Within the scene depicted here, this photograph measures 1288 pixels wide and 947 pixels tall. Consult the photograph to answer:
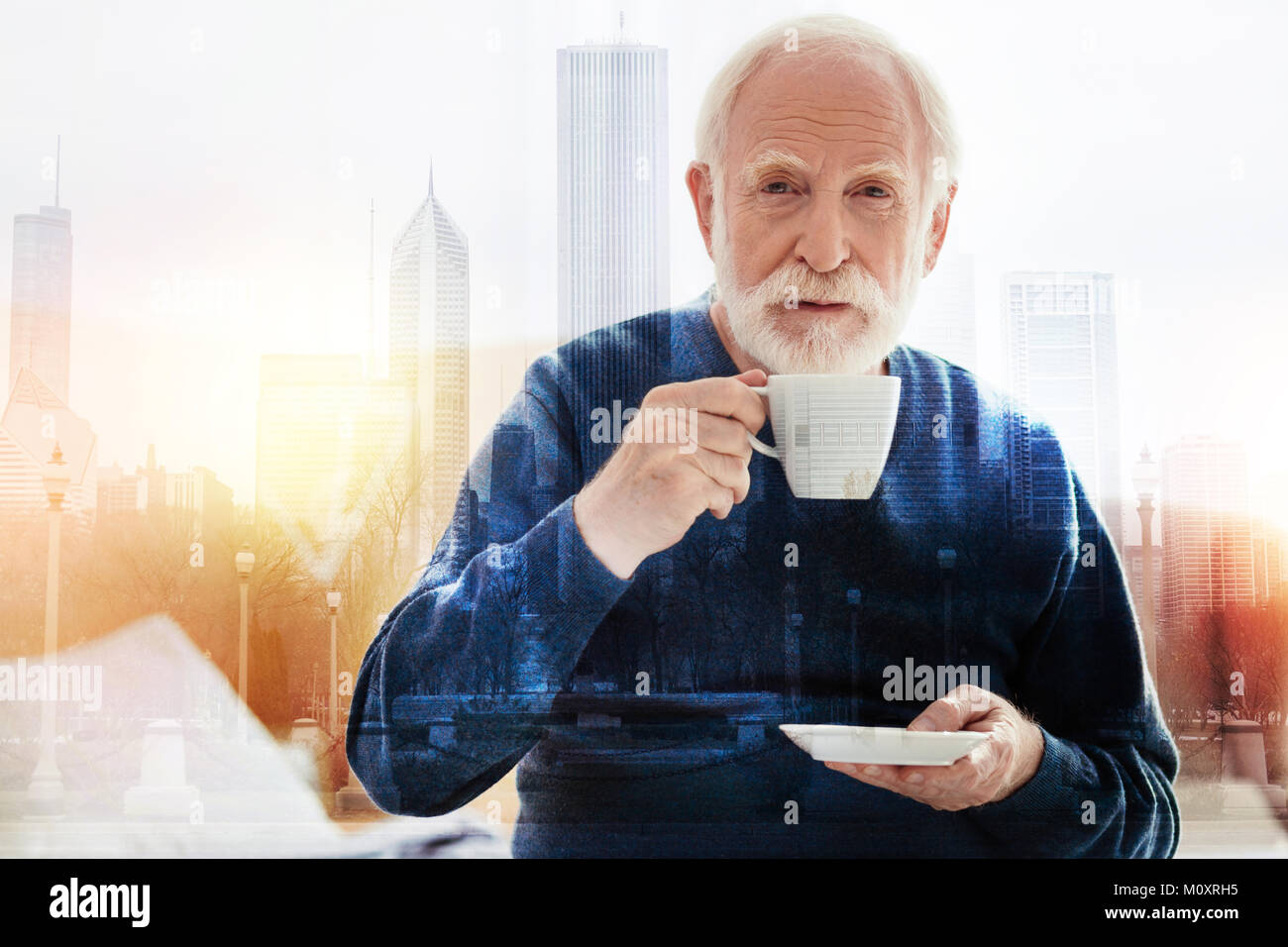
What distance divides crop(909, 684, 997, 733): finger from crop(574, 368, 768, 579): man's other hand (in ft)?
1.19

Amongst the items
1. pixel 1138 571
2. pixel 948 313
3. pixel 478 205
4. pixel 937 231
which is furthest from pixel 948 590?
pixel 478 205

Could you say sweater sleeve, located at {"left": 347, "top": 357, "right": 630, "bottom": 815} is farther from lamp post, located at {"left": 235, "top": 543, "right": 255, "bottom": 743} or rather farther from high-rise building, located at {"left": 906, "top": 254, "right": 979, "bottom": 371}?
high-rise building, located at {"left": 906, "top": 254, "right": 979, "bottom": 371}

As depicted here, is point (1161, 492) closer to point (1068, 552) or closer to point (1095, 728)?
point (1068, 552)

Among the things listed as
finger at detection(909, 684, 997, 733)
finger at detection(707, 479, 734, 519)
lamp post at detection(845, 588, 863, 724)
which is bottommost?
finger at detection(909, 684, 997, 733)

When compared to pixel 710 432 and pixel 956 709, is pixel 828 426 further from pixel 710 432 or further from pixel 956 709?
pixel 956 709

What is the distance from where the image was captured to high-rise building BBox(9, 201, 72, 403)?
1554mm

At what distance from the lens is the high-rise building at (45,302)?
61.2 inches

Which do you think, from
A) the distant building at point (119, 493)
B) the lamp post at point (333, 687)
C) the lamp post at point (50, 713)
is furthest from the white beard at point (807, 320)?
the lamp post at point (50, 713)

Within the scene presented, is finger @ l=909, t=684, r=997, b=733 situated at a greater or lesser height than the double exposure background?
lesser

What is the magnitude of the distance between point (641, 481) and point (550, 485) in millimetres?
153

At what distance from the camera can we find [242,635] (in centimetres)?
150

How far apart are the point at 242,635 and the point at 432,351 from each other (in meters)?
0.42

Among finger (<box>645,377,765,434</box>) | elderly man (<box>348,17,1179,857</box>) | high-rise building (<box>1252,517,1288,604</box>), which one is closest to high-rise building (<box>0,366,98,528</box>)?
elderly man (<box>348,17,1179,857</box>)

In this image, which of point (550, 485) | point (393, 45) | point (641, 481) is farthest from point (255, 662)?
point (393, 45)
